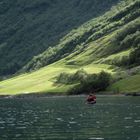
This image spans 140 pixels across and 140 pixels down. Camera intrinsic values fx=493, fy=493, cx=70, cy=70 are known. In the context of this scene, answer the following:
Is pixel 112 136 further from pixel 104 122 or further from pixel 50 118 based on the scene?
pixel 50 118

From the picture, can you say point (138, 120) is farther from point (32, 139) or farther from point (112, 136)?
point (32, 139)

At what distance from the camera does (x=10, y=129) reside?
86.8 m

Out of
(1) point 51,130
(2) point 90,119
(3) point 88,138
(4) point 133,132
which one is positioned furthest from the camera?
(2) point 90,119

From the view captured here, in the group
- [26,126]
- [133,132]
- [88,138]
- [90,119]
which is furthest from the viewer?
[90,119]

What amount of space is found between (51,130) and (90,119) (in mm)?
20684

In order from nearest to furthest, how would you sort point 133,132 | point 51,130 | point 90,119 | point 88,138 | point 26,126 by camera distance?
point 88,138
point 133,132
point 51,130
point 26,126
point 90,119

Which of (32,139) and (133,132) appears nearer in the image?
(32,139)

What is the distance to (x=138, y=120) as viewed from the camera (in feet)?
313

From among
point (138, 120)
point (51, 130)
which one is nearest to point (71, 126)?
point (51, 130)

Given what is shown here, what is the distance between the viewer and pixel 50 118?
10838cm

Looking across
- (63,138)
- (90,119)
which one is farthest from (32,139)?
(90,119)

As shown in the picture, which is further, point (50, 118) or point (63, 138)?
point (50, 118)

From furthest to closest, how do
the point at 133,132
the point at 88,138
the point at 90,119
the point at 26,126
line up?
the point at 90,119, the point at 26,126, the point at 133,132, the point at 88,138

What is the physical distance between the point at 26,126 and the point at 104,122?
49.1 ft
